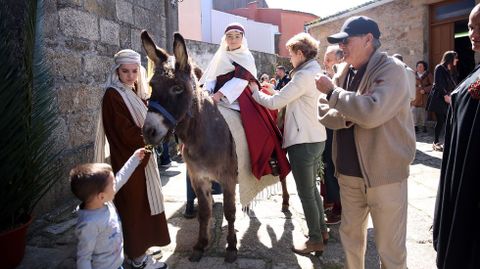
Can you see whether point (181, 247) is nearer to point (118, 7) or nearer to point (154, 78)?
point (154, 78)

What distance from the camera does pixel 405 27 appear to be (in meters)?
11.5

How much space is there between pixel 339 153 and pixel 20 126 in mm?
2535

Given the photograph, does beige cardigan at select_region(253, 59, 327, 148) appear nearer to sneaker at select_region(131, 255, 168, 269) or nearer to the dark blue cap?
the dark blue cap

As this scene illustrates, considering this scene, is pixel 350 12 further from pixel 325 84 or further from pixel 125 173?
pixel 125 173

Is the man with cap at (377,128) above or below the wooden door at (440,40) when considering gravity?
below

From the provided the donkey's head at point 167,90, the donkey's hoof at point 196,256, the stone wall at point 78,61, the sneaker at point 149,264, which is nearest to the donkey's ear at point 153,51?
the donkey's head at point 167,90

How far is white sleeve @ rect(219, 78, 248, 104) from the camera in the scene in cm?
356

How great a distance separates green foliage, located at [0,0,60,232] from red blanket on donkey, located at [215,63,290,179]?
1.69 meters

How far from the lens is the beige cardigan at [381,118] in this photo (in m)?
2.12

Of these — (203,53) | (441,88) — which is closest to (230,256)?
(441,88)

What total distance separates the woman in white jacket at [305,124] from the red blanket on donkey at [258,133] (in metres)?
0.35

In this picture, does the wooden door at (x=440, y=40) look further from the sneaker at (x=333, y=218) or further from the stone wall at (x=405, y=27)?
the sneaker at (x=333, y=218)

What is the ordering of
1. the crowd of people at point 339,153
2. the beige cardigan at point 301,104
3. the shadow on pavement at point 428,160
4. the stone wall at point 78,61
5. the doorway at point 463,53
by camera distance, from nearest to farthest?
the crowd of people at point 339,153 < the beige cardigan at point 301,104 < the stone wall at point 78,61 < the shadow on pavement at point 428,160 < the doorway at point 463,53

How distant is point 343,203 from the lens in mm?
2609
